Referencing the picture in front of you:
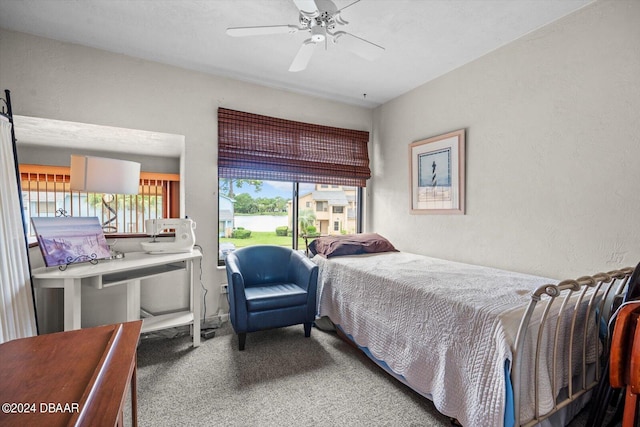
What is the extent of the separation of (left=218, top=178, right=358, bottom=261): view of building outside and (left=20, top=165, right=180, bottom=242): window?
3.50ft

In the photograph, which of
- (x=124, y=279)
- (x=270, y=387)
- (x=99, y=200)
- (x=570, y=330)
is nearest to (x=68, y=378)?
(x=270, y=387)

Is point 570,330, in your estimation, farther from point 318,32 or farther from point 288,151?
point 288,151

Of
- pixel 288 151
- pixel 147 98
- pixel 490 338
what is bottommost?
pixel 490 338

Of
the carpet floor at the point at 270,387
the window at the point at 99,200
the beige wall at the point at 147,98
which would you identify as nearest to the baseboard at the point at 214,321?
the beige wall at the point at 147,98

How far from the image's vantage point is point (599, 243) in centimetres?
187

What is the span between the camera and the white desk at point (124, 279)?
176 centimetres

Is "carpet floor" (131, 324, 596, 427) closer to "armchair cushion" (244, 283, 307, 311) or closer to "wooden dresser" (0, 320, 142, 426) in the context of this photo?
"armchair cushion" (244, 283, 307, 311)

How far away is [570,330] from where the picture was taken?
1392 mm

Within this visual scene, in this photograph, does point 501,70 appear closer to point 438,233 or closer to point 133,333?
point 438,233

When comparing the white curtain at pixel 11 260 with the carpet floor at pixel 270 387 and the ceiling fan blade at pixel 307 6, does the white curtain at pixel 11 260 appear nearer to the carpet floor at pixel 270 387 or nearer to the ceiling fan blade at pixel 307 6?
the carpet floor at pixel 270 387

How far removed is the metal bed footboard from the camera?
1.21m

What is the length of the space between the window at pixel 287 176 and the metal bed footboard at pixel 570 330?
241 centimetres

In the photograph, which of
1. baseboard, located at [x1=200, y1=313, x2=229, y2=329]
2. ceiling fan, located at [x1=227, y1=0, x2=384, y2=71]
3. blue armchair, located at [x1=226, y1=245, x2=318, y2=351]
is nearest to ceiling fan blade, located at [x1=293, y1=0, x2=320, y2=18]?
ceiling fan, located at [x1=227, y1=0, x2=384, y2=71]

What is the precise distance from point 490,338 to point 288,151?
2.60 metres
